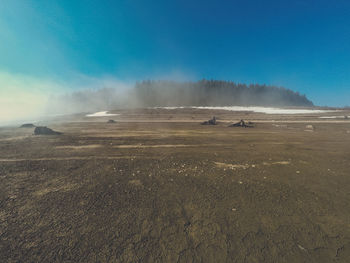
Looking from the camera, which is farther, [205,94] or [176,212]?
[205,94]

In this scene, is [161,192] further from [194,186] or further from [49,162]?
[49,162]

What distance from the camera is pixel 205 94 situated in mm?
98312

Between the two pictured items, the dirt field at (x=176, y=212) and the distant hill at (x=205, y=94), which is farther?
the distant hill at (x=205, y=94)

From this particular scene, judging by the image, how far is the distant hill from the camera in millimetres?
92438

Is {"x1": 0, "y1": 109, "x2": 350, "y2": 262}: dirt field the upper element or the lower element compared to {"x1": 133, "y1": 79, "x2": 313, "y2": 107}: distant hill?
lower

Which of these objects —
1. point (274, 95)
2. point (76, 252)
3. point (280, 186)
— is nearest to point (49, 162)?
point (76, 252)

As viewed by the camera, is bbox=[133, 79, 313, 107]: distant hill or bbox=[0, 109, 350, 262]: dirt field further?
bbox=[133, 79, 313, 107]: distant hill

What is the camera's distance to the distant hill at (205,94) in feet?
303

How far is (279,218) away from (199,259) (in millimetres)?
2073

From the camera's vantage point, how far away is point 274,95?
102875 mm

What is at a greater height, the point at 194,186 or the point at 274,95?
the point at 274,95

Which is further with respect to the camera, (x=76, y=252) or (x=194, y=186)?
(x=194, y=186)

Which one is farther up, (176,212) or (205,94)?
(205,94)

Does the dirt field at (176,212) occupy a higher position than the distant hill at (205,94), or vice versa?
the distant hill at (205,94)
